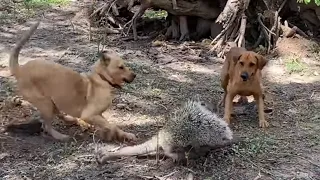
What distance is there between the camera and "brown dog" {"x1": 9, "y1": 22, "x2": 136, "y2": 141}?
498cm

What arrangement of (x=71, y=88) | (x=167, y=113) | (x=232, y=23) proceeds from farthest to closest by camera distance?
(x=232, y=23) → (x=167, y=113) → (x=71, y=88)

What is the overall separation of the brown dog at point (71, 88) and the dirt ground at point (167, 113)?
0.21 m

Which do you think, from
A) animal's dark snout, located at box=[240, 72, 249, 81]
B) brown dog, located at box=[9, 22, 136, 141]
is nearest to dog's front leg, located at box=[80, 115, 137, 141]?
brown dog, located at box=[9, 22, 136, 141]

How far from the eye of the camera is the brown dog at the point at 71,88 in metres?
4.98

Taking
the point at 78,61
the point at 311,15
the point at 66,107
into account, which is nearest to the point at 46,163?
the point at 66,107

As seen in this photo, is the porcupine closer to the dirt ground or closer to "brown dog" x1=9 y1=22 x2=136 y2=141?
the dirt ground

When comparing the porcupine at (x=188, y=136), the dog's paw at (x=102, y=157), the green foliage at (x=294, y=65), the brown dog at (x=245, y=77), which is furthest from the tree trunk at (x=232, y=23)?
the dog's paw at (x=102, y=157)

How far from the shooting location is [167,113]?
6035mm

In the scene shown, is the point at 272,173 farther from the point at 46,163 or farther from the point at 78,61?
the point at 78,61

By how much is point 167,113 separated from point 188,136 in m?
1.48

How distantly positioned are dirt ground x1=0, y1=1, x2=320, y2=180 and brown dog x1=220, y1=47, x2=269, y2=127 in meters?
0.21

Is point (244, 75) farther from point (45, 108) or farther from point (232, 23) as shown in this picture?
point (232, 23)

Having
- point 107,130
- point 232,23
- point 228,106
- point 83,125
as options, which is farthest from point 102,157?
point 232,23

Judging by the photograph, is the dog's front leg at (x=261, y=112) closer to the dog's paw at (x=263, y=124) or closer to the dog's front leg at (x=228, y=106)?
the dog's paw at (x=263, y=124)
